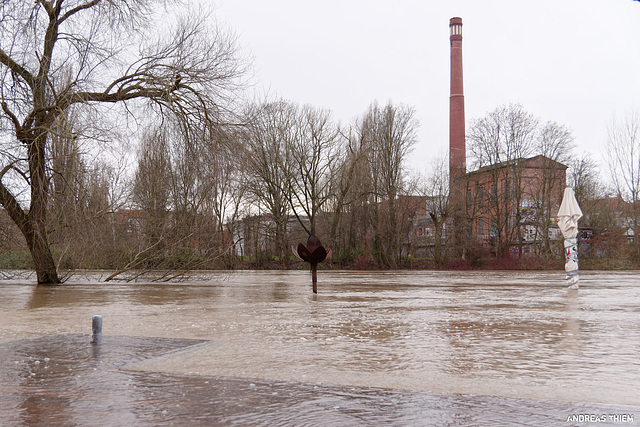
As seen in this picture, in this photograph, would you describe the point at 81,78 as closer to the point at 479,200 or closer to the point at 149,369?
the point at 149,369

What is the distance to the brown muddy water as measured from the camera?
12.4ft

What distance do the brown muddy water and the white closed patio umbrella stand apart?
7008mm

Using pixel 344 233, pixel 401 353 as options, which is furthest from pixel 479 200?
pixel 401 353

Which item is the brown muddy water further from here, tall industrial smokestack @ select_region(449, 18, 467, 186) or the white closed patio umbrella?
tall industrial smokestack @ select_region(449, 18, 467, 186)

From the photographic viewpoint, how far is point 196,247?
2148 cm

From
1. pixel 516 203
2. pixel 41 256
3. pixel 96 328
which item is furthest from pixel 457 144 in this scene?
pixel 96 328

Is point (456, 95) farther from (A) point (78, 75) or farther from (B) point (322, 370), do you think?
(B) point (322, 370)

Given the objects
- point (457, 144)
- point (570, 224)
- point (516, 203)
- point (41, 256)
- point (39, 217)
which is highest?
point (457, 144)

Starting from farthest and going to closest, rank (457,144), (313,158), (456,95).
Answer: (456,95), (457,144), (313,158)

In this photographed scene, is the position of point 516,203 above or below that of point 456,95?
below

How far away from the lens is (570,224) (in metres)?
16.6

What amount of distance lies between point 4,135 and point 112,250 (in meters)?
8.62

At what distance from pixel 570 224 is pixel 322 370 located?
44.0ft

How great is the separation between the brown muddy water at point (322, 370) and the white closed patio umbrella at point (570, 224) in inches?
276
